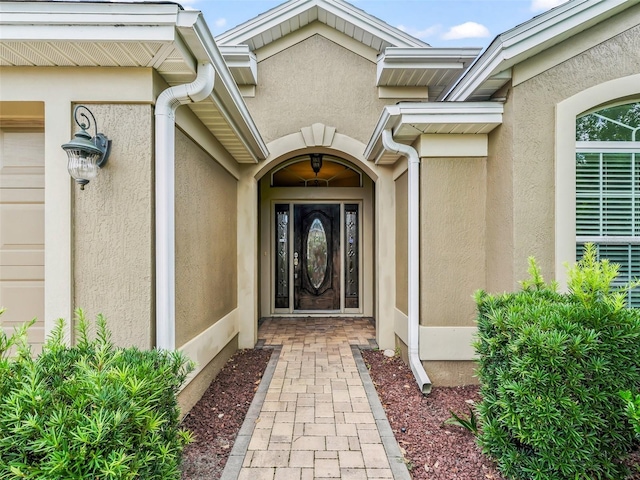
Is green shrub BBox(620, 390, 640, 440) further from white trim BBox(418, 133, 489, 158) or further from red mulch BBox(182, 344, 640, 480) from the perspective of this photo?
white trim BBox(418, 133, 489, 158)

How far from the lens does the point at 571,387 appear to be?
2602mm

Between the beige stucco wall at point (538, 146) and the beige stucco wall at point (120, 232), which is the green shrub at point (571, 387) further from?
the beige stucco wall at point (120, 232)

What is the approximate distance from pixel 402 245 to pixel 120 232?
4.27m

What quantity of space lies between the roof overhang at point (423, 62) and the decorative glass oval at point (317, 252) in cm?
413

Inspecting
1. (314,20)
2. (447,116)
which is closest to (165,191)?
(447,116)

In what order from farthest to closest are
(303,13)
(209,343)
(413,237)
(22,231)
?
1. (303,13)
2. (413,237)
3. (209,343)
4. (22,231)

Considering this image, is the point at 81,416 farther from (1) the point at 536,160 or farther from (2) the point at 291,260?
(2) the point at 291,260

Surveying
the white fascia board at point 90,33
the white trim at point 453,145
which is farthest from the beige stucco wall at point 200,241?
the white trim at point 453,145

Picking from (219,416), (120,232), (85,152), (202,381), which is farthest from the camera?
(202,381)

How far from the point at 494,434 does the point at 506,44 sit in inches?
158

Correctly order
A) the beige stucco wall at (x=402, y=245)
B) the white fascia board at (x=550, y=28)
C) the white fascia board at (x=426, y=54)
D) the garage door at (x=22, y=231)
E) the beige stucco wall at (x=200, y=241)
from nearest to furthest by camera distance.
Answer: the garage door at (x=22, y=231)
the beige stucco wall at (x=200, y=241)
the white fascia board at (x=550, y=28)
the beige stucco wall at (x=402, y=245)
the white fascia board at (x=426, y=54)

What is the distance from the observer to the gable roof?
6.52m

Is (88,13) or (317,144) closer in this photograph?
(88,13)

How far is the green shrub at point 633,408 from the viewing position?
7.60 ft
